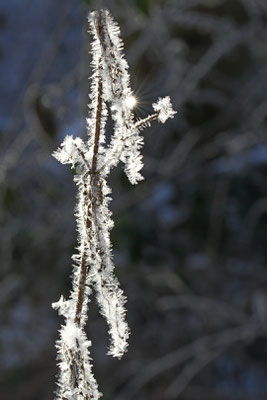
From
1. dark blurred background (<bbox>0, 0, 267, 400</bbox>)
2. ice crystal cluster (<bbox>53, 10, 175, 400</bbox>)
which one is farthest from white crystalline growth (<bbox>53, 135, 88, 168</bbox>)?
dark blurred background (<bbox>0, 0, 267, 400</bbox>)

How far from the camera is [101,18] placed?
52 cm

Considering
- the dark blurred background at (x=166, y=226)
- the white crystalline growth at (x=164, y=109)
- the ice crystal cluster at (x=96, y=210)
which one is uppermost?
the dark blurred background at (x=166, y=226)

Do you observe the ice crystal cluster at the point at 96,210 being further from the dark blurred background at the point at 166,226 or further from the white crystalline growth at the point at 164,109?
the dark blurred background at the point at 166,226

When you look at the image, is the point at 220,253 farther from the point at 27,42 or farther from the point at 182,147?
the point at 27,42

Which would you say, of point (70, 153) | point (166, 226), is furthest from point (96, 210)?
point (166, 226)

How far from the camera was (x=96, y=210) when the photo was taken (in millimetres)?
565

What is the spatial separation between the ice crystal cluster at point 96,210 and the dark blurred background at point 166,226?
1.83 meters

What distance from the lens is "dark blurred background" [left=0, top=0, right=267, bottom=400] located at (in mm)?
2705

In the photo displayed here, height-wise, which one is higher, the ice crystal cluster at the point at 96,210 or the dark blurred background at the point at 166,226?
the dark blurred background at the point at 166,226

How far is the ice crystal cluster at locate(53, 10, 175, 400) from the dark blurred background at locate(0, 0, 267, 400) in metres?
1.83

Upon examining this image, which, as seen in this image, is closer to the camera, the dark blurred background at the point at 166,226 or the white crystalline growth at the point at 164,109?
the white crystalline growth at the point at 164,109

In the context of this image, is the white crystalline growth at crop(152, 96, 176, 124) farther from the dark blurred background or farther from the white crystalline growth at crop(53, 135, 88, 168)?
the dark blurred background

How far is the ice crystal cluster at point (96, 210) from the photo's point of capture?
54 cm

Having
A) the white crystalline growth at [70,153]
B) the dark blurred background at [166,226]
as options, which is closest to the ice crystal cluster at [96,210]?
the white crystalline growth at [70,153]
